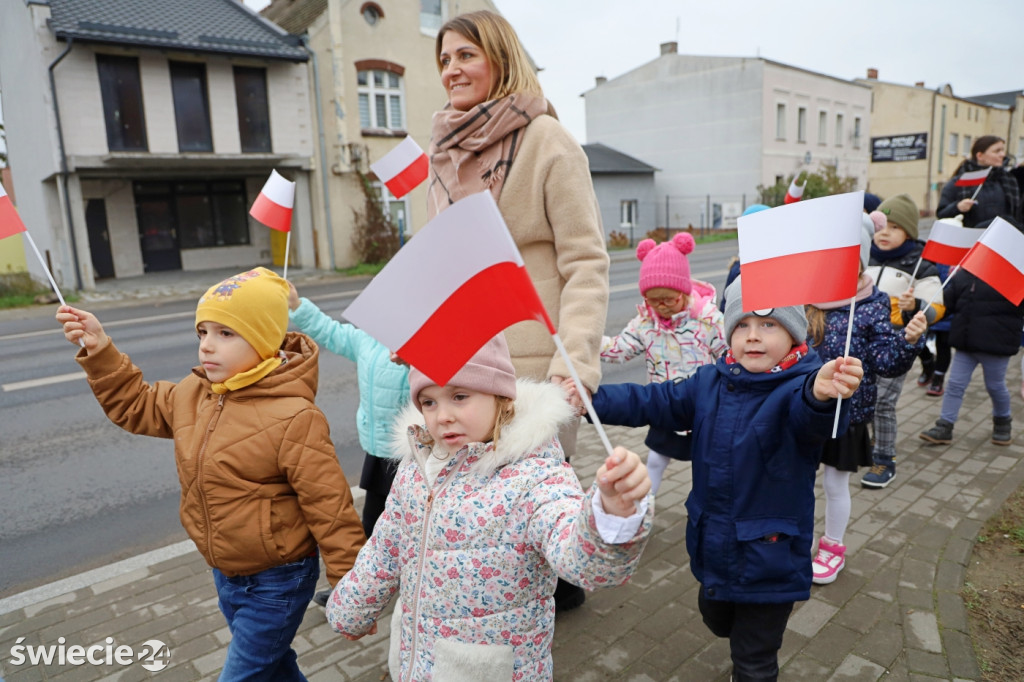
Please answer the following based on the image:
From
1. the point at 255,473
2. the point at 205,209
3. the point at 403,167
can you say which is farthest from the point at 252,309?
the point at 205,209

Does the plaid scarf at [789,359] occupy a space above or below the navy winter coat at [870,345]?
above

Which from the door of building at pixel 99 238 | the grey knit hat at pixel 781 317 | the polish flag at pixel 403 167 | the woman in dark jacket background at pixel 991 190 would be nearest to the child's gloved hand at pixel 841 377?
the grey knit hat at pixel 781 317

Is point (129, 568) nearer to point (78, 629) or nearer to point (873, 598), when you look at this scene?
point (78, 629)

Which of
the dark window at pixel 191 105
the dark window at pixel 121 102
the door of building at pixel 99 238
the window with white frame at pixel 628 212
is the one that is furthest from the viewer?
the window with white frame at pixel 628 212

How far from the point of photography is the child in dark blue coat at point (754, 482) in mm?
2305

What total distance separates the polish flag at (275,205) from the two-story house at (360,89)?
59.8 ft

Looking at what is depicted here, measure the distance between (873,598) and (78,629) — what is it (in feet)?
12.1

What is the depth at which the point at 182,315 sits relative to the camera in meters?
14.1

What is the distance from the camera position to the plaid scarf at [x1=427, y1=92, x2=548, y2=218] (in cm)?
229

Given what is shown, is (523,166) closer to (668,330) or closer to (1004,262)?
(668,330)

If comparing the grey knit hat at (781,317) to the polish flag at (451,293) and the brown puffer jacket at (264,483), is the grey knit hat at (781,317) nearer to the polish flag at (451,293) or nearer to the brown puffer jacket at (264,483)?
the polish flag at (451,293)

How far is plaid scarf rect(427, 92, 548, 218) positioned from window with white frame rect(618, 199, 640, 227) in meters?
31.7

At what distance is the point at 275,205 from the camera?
3621 mm

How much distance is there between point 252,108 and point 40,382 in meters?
14.5
